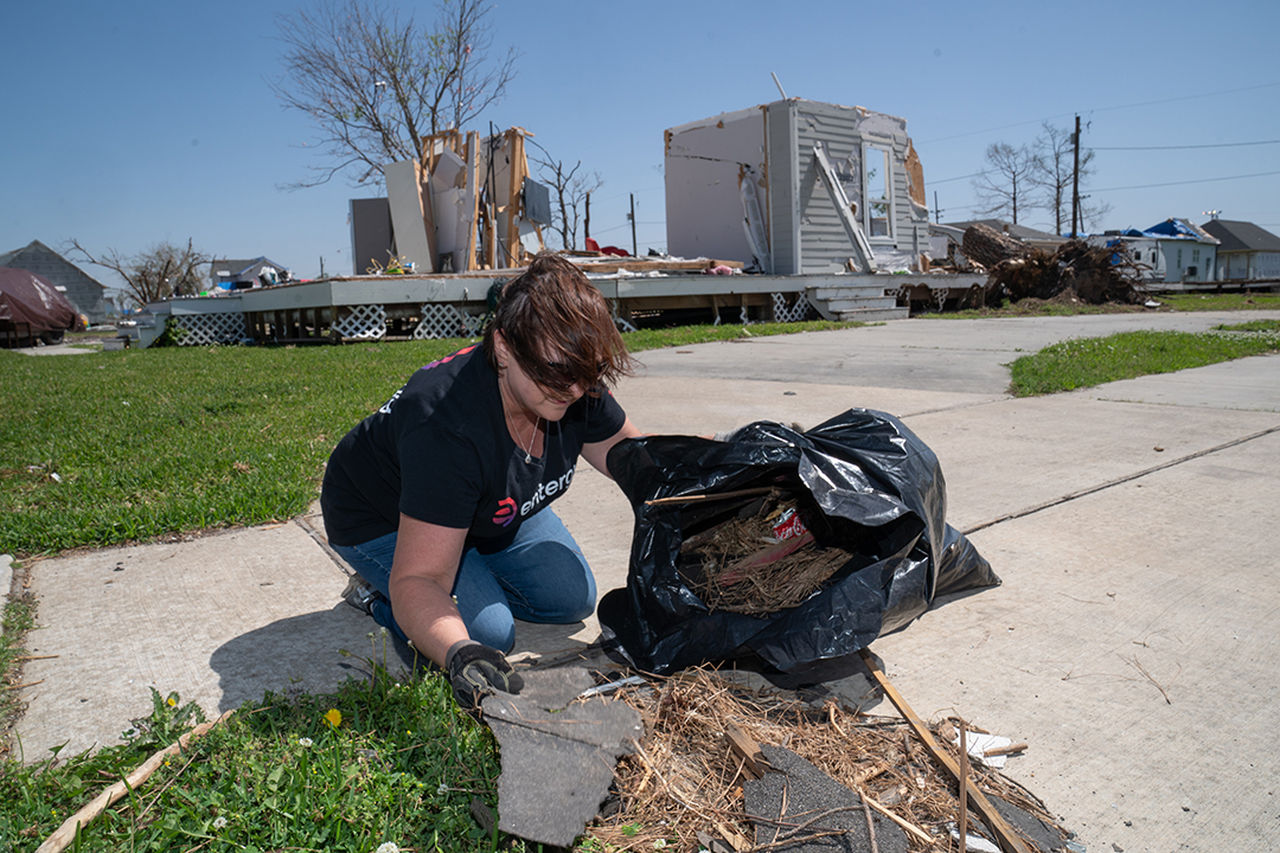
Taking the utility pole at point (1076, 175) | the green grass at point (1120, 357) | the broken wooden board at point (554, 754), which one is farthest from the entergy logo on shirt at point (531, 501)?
the utility pole at point (1076, 175)

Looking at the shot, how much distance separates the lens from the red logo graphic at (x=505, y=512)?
227 centimetres

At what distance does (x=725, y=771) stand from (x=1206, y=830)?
3.00ft

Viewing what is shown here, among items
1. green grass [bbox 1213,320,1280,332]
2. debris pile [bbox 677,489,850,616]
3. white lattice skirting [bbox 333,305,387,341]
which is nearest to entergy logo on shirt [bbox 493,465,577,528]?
debris pile [bbox 677,489,850,616]

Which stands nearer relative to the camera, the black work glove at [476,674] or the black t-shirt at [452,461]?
the black work glove at [476,674]

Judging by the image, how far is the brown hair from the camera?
1885 millimetres

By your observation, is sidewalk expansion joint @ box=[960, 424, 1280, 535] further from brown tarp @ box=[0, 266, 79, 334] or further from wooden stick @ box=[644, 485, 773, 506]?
brown tarp @ box=[0, 266, 79, 334]

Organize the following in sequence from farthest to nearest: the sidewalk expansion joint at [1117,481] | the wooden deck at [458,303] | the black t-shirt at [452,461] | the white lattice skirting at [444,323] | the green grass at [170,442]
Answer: the white lattice skirting at [444,323] < the wooden deck at [458,303] < the green grass at [170,442] < the sidewalk expansion joint at [1117,481] < the black t-shirt at [452,461]

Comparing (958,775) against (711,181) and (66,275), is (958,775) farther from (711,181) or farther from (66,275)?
(66,275)

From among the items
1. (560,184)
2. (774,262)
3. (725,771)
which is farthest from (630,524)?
(560,184)

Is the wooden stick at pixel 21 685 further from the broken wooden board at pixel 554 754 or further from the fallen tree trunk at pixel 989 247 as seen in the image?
the fallen tree trunk at pixel 989 247

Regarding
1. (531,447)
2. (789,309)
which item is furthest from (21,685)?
(789,309)

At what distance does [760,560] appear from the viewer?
2.57 m

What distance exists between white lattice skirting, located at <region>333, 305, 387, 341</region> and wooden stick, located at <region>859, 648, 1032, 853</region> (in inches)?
469

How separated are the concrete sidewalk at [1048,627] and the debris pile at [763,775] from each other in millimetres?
204
